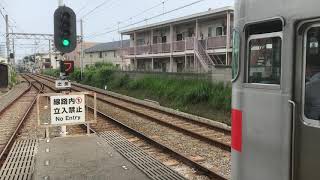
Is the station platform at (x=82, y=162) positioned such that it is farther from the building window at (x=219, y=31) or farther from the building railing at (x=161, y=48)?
the building railing at (x=161, y=48)

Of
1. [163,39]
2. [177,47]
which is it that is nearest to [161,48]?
[177,47]

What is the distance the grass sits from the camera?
1721cm

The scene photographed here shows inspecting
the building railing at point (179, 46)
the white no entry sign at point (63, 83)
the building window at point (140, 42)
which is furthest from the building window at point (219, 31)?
the white no entry sign at point (63, 83)

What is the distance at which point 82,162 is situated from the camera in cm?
825

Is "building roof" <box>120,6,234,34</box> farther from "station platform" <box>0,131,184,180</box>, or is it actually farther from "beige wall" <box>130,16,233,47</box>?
"station platform" <box>0,131,184,180</box>

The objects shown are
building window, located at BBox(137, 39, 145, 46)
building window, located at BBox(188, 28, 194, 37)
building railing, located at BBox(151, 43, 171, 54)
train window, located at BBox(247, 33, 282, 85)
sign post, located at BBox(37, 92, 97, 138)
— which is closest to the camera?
train window, located at BBox(247, 33, 282, 85)

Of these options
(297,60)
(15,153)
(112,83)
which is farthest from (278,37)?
(112,83)

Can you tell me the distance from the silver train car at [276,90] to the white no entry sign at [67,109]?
7021 mm

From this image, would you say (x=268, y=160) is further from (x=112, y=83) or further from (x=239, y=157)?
(x=112, y=83)

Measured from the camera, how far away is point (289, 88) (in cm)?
354

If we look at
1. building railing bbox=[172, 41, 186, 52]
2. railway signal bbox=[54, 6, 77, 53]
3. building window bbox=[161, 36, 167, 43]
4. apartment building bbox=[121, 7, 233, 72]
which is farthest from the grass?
building window bbox=[161, 36, 167, 43]

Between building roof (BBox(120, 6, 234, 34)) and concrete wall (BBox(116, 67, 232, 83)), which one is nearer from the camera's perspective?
concrete wall (BBox(116, 67, 232, 83))

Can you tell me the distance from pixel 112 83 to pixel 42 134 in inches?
961

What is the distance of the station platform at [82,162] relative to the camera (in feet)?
24.5
